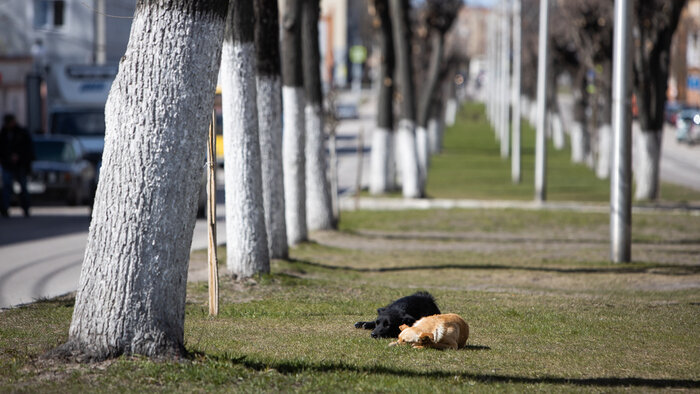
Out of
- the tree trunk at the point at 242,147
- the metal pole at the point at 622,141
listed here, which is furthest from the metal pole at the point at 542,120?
the tree trunk at the point at 242,147

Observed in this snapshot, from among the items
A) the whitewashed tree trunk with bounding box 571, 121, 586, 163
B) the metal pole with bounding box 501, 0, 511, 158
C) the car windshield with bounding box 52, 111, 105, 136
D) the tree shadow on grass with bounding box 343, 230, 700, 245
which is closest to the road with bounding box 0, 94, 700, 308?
the tree shadow on grass with bounding box 343, 230, 700, 245

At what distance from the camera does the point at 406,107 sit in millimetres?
26781

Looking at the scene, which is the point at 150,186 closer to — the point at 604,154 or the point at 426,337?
the point at 426,337

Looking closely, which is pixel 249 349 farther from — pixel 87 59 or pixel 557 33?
pixel 557 33

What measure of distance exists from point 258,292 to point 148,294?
4.67 meters

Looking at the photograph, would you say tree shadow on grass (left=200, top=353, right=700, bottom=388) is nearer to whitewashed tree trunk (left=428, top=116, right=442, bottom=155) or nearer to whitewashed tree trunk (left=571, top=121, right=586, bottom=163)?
whitewashed tree trunk (left=571, top=121, right=586, bottom=163)

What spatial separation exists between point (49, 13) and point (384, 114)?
24.1 m

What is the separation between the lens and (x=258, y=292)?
36.2 feet

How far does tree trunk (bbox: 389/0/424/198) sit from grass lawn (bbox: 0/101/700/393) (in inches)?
328

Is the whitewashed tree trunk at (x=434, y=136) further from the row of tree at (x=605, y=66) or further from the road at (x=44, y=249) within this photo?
the road at (x=44, y=249)

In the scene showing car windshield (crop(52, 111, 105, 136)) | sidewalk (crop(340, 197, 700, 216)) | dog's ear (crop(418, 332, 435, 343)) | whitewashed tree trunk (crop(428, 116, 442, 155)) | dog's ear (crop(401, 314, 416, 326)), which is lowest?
sidewalk (crop(340, 197, 700, 216))

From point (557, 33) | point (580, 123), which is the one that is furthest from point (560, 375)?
point (557, 33)

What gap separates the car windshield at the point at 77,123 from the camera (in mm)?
27594

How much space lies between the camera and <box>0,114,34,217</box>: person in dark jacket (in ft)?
69.2
